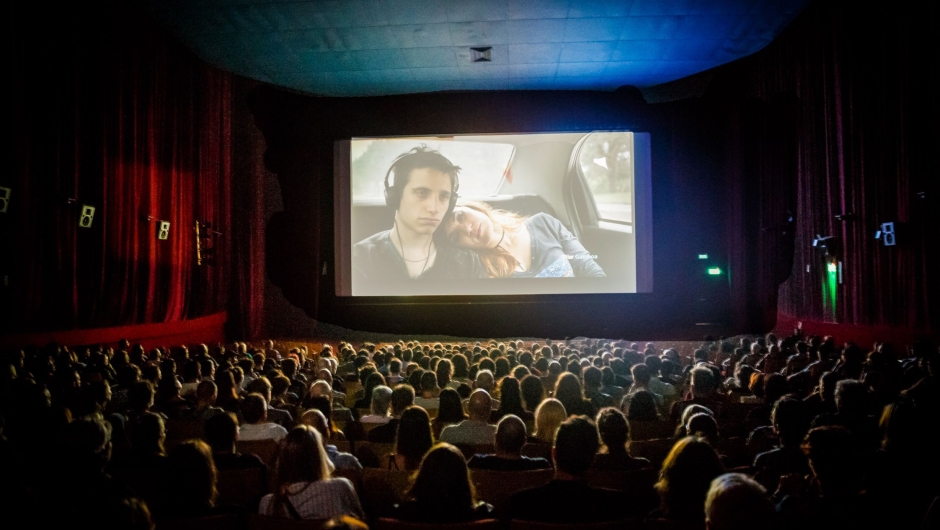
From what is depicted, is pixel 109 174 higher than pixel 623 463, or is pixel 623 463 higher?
pixel 109 174

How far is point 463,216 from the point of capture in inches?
701

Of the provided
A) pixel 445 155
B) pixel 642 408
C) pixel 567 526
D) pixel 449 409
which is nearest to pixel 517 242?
pixel 445 155

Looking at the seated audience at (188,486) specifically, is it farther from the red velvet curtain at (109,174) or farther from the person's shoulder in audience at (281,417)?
the red velvet curtain at (109,174)

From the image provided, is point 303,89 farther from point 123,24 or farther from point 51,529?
point 51,529

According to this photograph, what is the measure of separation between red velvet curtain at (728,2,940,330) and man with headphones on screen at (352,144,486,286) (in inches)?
329

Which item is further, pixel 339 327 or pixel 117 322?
pixel 339 327

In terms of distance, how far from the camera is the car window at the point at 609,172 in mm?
18000

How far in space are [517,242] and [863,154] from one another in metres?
8.21

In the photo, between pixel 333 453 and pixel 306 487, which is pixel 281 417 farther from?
pixel 306 487

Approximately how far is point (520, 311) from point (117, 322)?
33.0 feet

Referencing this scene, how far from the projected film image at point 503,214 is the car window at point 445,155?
0.09ft

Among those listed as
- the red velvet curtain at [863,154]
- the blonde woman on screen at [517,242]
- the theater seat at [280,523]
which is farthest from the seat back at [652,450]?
the blonde woman on screen at [517,242]

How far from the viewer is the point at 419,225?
18.0 meters

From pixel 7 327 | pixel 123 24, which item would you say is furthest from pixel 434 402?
pixel 123 24
